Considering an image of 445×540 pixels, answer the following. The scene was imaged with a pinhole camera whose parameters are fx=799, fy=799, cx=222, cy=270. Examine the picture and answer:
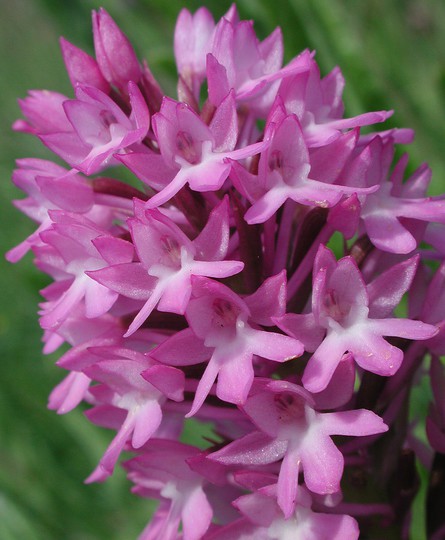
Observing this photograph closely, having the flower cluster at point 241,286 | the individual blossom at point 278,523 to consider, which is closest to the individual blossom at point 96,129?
the flower cluster at point 241,286

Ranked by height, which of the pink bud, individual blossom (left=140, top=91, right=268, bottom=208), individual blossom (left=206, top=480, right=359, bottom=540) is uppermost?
the pink bud

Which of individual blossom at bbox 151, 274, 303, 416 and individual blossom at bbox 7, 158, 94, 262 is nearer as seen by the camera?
individual blossom at bbox 151, 274, 303, 416

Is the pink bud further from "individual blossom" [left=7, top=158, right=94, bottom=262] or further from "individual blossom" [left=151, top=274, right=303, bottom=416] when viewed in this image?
"individual blossom" [left=151, top=274, right=303, bottom=416]

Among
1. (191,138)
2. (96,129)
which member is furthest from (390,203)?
(96,129)

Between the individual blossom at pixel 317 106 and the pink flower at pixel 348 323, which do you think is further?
the individual blossom at pixel 317 106

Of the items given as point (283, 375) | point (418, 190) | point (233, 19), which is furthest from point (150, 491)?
point (233, 19)

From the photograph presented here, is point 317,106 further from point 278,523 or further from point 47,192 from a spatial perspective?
point 278,523

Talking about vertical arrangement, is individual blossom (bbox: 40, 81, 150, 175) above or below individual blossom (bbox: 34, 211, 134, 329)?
above

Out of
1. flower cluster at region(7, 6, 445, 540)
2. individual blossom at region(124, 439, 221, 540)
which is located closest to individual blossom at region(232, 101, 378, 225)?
flower cluster at region(7, 6, 445, 540)

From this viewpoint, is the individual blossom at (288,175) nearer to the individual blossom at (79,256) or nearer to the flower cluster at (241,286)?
the flower cluster at (241,286)
